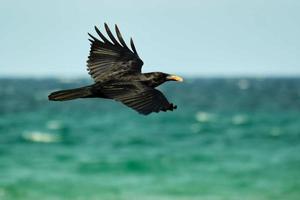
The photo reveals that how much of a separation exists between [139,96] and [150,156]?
3586 cm

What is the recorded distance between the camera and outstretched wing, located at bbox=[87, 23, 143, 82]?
11.9 meters

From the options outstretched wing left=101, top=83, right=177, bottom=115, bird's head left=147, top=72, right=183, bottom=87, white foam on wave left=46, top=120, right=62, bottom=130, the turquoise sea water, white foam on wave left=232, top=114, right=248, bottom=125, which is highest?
white foam on wave left=232, top=114, right=248, bottom=125

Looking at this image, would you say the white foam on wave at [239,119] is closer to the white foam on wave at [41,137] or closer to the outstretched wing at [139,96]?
the white foam on wave at [41,137]

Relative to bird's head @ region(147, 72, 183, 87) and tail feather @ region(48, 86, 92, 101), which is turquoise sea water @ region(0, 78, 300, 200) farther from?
tail feather @ region(48, 86, 92, 101)

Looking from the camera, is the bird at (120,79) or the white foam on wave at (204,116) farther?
the white foam on wave at (204,116)

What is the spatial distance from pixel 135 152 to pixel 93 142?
4865mm

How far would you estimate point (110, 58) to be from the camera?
12.3m

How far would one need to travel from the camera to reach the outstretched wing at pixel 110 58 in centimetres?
1195

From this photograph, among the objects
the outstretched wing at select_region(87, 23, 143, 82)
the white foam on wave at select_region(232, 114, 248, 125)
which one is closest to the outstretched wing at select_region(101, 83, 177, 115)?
the outstretched wing at select_region(87, 23, 143, 82)

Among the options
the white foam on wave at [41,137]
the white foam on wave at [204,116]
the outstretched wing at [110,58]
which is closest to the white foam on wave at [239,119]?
the white foam on wave at [204,116]

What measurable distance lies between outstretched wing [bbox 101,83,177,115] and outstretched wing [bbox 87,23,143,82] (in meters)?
0.90

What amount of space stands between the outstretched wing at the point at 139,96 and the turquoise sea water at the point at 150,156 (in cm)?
2597

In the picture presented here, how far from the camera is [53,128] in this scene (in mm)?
61438

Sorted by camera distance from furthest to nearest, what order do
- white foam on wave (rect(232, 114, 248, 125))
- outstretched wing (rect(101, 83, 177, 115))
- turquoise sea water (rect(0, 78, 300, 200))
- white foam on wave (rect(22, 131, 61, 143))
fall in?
white foam on wave (rect(232, 114, 248, 125))
white foam on wave (rect(22, 131, 61, 143))
turquoise sea water (rect(0, 78, 300, 200))
outstretched wing (rect(101, 83, 177, 115))
